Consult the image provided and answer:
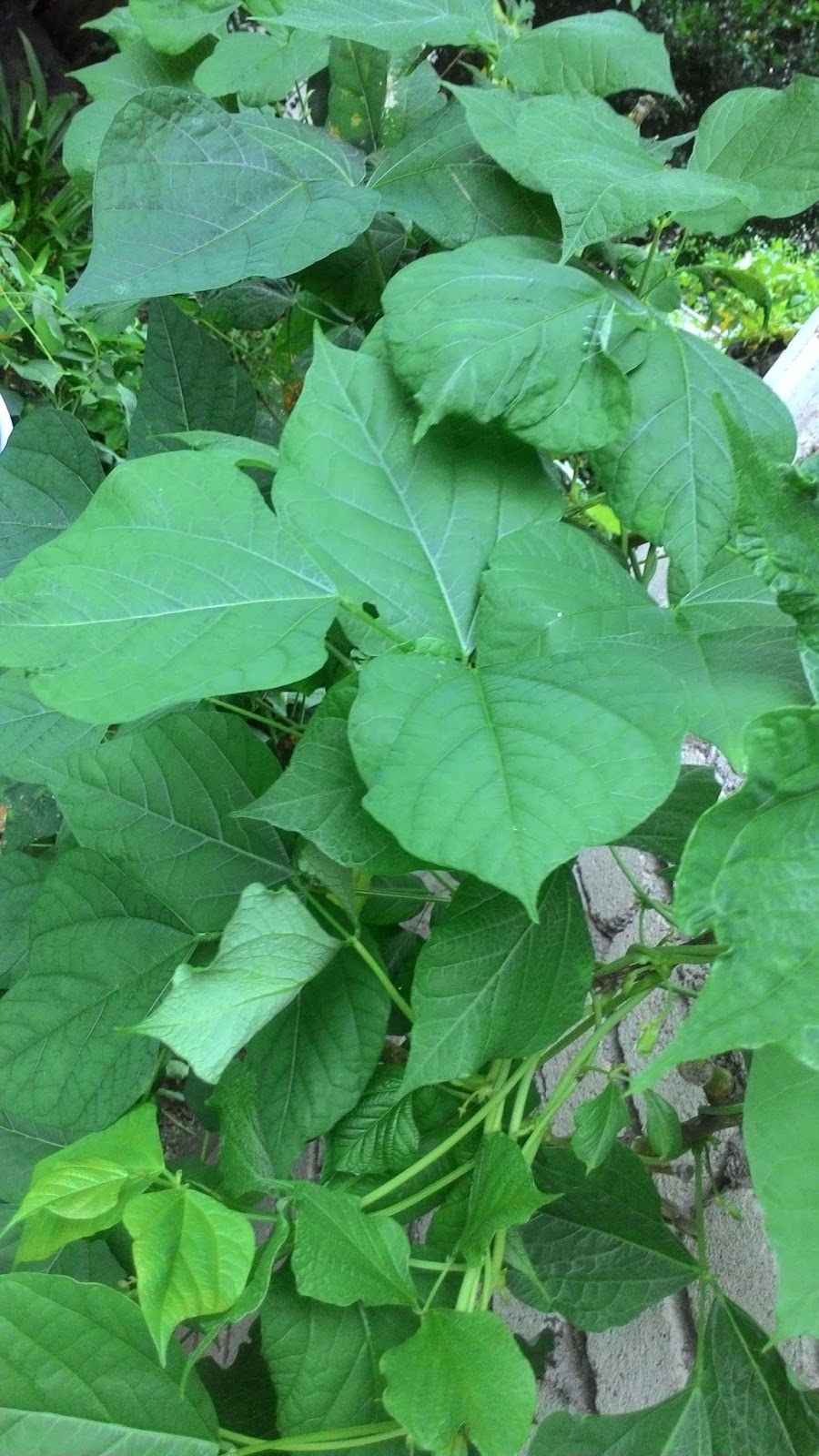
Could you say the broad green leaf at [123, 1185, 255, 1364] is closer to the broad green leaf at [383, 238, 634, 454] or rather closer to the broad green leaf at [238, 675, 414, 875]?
the broad green leaf at [238, 675, 414, 875]

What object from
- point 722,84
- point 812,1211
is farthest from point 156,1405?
point 722,84

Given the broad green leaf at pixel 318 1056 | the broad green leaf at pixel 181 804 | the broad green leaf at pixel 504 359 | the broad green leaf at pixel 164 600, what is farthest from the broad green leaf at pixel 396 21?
the broad green leaf at pixel 318 1056

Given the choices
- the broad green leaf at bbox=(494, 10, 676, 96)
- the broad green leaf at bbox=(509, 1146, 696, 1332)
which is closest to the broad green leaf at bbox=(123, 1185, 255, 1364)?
the broad green leaf at bbox=(509, 1146, 696, 1332)

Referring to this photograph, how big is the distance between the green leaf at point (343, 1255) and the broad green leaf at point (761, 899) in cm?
18

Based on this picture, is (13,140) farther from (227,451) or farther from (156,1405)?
(156,1405)

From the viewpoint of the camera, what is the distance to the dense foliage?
0.34 meters

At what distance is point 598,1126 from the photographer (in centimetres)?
46

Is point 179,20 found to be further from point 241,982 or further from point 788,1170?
point 788,1170

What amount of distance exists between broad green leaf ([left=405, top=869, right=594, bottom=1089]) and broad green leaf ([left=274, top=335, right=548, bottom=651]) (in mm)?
121

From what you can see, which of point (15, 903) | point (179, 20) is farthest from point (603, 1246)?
point (179, 20)

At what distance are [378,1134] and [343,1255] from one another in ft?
0.24

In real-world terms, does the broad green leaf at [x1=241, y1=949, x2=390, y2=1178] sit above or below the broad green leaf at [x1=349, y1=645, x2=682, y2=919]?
below

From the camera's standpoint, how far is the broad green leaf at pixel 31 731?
0.57 metres

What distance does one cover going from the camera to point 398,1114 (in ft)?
1.51
